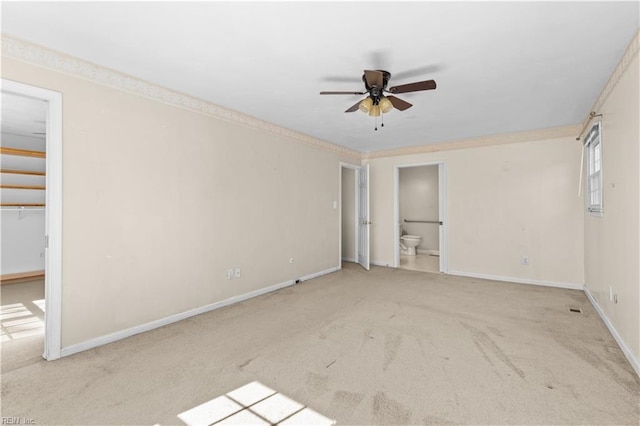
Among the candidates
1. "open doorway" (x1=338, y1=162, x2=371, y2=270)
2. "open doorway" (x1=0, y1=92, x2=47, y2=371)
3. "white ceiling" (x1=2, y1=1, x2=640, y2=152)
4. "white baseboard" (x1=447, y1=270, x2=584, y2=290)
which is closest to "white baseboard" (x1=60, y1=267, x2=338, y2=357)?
"open doorway" (x1=0, y1=92, x2=47, y2=371)

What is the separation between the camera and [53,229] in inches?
94.9

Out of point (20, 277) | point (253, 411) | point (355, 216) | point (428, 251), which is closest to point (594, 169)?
point (355, 216)

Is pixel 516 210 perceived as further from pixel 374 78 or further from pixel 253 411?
pixel 253 411

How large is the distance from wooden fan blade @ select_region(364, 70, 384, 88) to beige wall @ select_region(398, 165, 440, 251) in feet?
17.3

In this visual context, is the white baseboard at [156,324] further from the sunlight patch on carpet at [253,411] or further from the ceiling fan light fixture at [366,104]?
the ceiling fan light fixture at [366,104]

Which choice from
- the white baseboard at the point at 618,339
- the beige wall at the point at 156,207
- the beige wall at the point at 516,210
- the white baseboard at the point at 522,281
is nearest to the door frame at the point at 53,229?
the beige wall at the point at 156,207

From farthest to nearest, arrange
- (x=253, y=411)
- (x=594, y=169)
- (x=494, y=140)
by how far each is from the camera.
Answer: (x=494, y=140) < (x=594, y=169) < (x=253, y=411)

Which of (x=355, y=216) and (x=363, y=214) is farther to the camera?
Result: (x=355, y=216)

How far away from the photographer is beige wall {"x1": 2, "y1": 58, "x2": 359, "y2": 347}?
8.34 ft

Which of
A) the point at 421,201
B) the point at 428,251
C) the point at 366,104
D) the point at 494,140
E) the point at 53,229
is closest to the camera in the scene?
the point at 53,229

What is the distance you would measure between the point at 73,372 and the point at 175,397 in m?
0.97

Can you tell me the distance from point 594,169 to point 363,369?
388 cm

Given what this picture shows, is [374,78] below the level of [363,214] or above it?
above

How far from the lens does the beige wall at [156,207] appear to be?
2.54 metres
